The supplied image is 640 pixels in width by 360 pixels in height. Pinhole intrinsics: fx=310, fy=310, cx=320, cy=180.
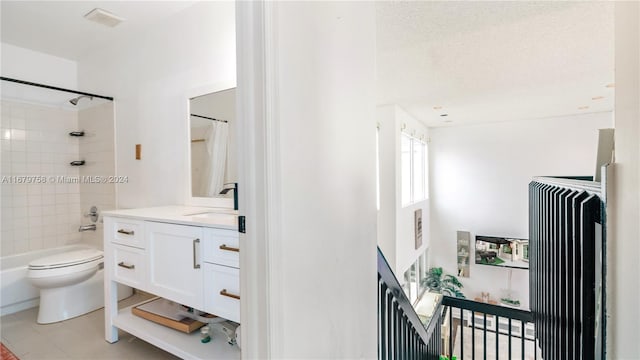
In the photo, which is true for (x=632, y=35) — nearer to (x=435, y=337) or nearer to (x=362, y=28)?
(x=362, y=28)

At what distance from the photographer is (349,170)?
1.22m

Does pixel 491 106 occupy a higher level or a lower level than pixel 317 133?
higher

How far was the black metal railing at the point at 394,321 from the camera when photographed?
4.74 ft

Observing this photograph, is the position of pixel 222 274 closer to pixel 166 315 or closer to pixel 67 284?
pixel 166 315

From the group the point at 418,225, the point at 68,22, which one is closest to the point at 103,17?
the point at 68,22

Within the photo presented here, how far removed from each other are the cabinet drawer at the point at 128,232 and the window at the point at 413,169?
4.46 metres

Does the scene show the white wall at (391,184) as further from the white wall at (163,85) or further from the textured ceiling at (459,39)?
the white wall at (163,85)

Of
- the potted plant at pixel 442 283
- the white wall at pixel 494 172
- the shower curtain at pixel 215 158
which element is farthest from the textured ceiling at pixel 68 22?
the potted plant at pixel 442 283

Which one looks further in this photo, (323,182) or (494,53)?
(494,53)

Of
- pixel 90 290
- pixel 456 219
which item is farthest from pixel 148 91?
pixel 456 219

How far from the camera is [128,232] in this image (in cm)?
188

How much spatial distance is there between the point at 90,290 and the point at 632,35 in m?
3.44

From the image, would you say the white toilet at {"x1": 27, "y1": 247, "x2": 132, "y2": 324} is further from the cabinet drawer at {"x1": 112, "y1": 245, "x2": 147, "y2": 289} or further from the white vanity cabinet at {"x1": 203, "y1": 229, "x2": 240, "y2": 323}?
the white vanity cabinet at {"x1": 203, "y1": 229, "x2": 240, "y2": 323}

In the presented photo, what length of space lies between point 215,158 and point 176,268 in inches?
36.3
